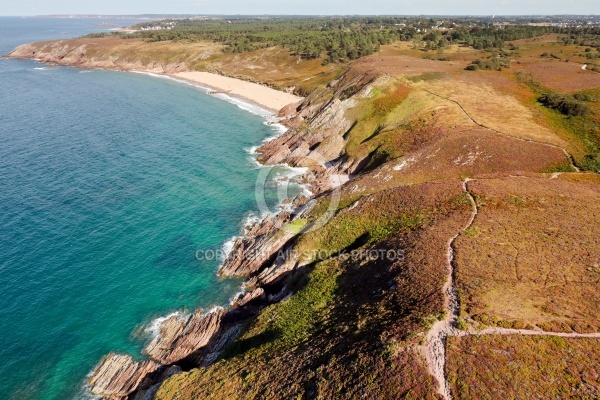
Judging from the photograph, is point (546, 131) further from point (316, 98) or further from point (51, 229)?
point (51, 229)

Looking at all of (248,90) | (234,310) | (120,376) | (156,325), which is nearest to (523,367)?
(234,310)

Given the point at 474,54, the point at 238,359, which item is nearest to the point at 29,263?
the point at 238,359

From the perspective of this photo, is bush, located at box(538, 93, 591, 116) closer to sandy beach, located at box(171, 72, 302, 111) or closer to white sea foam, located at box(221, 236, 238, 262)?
white sea foam, located at box(221, 236, 238, 262)

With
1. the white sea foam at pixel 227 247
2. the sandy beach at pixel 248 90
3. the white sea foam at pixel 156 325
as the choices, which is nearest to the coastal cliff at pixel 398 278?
the white sea foam at pixel 156 325

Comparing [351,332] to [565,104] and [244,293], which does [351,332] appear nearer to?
[244,293]

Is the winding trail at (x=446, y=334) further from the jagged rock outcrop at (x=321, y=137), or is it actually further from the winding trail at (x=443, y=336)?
the jagged rock outcrop at (x=321, y=137)

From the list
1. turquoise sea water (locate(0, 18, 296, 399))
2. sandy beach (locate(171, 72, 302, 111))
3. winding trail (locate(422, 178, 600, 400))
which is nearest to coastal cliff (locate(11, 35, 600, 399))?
winding trail (locate(422, 178, 600, 400))
